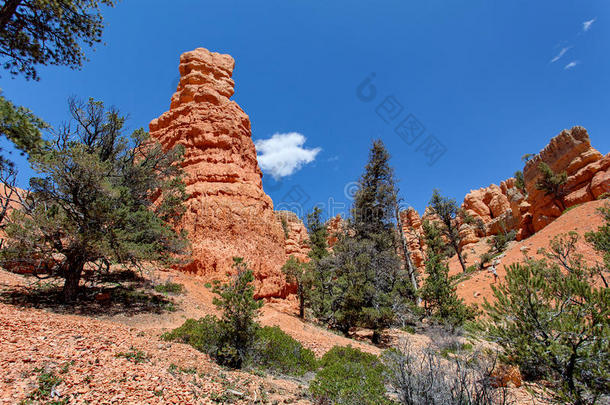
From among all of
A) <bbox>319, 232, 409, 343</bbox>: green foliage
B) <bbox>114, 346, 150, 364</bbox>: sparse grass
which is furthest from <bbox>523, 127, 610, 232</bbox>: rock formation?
<bbox>114, 346, 150, 364</bbox>: sparse grass

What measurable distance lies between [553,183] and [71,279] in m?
42.0

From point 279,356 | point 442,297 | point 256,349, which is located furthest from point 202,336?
point 442,297

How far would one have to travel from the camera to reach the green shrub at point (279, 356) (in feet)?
25.7

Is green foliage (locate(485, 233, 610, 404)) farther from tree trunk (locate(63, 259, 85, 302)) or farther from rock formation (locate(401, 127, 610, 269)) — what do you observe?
rock formation (locate(401, 127, 610, 269))

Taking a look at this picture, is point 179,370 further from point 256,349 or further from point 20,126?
point 20,126

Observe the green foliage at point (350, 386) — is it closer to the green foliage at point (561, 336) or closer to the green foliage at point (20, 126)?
the green foliage at point (561, 336)

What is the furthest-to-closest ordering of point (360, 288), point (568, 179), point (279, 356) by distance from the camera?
point (568, 179) < point (360, 288) < point (279, 356)

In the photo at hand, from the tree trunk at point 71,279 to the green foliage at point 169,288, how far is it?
357cm

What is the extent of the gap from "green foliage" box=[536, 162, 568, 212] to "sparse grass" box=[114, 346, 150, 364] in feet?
130

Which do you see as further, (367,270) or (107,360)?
(367,270)

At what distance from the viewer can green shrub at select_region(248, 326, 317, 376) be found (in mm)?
7824

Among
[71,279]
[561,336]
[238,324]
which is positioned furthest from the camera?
[71,279]

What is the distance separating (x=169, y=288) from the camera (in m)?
13.0

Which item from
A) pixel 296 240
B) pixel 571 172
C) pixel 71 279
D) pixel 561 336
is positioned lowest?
pixel 561 336
